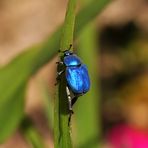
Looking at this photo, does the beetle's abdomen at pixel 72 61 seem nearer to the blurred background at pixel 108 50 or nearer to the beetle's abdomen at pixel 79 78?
the beetle's abdomen at pixel 79 78

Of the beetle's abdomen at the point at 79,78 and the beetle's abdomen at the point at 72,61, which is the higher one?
the beetle's abdomen at the point at 72,61

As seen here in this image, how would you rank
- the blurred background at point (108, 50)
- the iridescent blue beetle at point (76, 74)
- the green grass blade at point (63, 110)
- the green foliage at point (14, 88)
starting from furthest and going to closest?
the blurred background at point (108, 50)
the green foliage at point (14, 88)
the iridescent blue beetle at point (76, 74)
the green grass blade at point (63, 110)

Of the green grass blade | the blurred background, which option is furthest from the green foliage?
the blurred background

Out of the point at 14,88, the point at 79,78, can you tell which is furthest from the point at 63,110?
the point at 14,88

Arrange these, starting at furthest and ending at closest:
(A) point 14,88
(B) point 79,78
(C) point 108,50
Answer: (C) point 108,50, (A) point 14,88, (B) point 79,78

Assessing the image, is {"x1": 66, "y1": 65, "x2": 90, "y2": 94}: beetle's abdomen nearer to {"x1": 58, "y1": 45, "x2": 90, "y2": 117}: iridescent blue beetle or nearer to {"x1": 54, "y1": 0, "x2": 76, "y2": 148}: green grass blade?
{"x1": 58, "y1": 45, "x2": 90, "y2": 117}: iridescent blue beetle

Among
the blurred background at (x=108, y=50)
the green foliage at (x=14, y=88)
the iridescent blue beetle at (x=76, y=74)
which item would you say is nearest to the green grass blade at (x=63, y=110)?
the iridescent blue beetle at (x=76, y=74)

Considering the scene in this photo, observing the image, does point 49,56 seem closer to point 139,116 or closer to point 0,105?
point 0,105

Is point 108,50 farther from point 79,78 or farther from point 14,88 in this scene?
point 79,78
